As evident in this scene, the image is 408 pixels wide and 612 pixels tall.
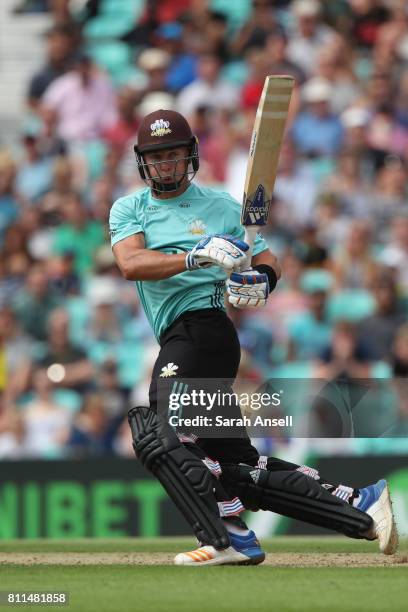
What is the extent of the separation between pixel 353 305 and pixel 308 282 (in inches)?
17.9

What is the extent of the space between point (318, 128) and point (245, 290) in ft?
22.0

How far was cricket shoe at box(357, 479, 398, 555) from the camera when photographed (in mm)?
6332

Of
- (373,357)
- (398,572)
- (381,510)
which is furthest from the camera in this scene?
(373,357)

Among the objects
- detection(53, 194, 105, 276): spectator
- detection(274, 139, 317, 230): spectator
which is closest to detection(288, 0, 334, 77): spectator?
detection(274, 139, 317, 230): spectator

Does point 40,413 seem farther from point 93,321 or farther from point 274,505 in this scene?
point 274,505

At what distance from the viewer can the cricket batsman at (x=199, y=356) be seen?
6238mm

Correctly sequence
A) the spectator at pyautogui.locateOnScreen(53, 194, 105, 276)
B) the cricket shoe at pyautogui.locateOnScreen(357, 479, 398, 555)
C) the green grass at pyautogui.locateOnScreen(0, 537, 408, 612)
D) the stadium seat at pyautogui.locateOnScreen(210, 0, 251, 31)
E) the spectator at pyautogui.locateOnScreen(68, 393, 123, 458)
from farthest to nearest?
1. the stadium seat at pyautogui.locateOnScreen(210, 0, 251, 31)
2. the spectator at pyautogui.locateOnScreen(53, 194, 105, 276)
3. the spectator at pyautogui.locateOnScreen(68, 393, 123, 458)
4. the cricket shoe at pyautogui.locateOnScreen(357, 479, 398, 555)
5. the green grass at pyautogui.locateOnScreen(0, 537, 408, 612)

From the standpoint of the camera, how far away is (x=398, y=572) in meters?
5.95

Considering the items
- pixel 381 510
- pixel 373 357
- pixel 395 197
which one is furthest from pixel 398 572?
pixel 395 197

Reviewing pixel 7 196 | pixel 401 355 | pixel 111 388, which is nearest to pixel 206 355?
pixel 401 355

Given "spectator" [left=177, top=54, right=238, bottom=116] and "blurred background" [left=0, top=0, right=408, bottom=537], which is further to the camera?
"spectator" [left=177, top=54, right=238, bottom=116]

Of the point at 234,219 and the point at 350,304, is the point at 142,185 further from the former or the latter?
the point at 234,219

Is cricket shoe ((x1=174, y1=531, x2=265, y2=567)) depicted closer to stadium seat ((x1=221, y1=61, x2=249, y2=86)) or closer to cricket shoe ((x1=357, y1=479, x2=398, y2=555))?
cricket shoe ((x1=357, y1=479, x2=398, y2=555))

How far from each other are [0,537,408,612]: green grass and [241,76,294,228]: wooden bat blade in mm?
1662
